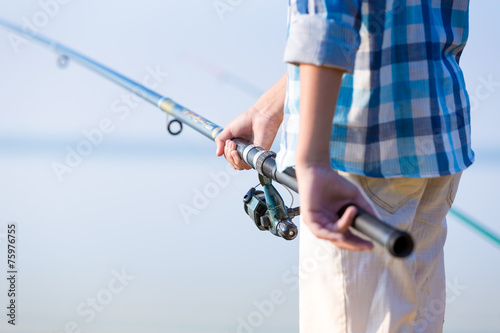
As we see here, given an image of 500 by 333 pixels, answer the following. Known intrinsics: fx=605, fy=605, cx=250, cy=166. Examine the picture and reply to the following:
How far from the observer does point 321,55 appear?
0.63 meters

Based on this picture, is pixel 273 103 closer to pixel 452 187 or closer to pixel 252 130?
pixel 252 130

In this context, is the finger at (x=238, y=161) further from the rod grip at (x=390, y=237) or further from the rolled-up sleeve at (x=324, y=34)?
the rod grip at (x=390, y=237)

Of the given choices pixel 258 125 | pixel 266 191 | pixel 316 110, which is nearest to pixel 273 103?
pixel 258 125

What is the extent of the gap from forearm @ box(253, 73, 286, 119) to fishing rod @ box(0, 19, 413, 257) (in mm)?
69

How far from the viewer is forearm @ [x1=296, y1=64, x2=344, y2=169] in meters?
0.63

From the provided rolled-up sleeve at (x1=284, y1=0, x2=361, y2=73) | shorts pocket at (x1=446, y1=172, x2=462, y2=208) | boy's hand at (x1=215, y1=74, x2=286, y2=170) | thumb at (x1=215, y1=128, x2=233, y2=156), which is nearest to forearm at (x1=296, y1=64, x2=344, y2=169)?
rolled-up sleeve at (x1=284, y1=0, x2=361, y2=73)

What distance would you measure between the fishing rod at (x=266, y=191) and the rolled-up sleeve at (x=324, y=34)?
0.16 meters

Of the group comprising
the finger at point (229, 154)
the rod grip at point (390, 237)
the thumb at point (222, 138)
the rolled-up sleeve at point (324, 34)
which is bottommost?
the rod grip at point (390, 237)

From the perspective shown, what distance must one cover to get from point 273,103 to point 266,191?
0.66 ft

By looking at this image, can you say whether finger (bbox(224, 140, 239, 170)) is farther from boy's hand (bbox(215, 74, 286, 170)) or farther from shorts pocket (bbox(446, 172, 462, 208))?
shorts pocket (bbox(446, 172, 462, 208))

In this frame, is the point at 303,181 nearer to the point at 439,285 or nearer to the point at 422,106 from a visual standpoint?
the point at 422,106

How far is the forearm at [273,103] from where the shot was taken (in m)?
1.06

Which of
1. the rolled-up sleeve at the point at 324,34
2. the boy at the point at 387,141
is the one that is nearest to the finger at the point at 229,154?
the boy at the point at 387,141

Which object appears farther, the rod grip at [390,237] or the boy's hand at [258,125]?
the boy's hand at [258,125]
